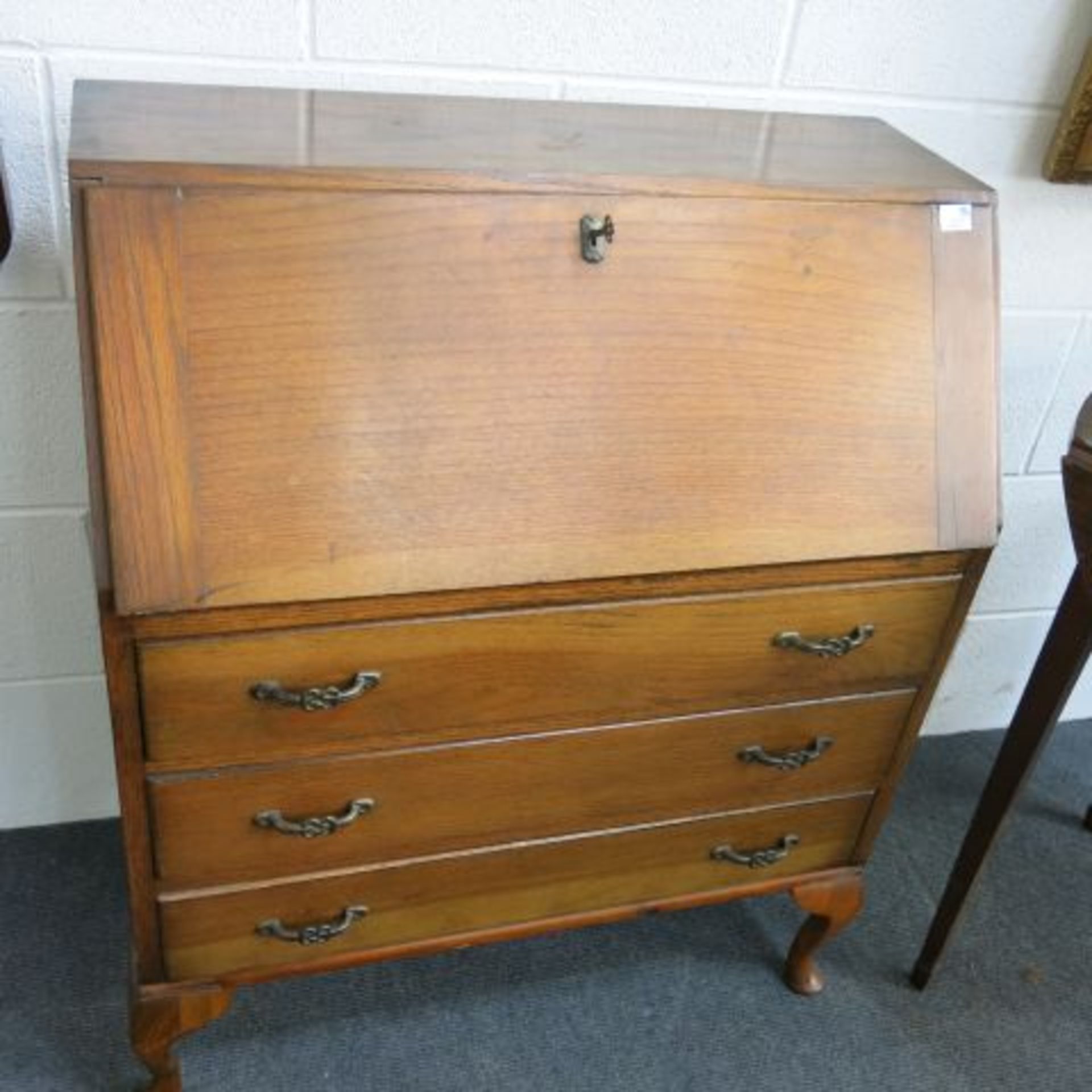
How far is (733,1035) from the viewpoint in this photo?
4.85 ft

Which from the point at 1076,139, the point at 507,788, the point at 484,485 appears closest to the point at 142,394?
the point at 484,485

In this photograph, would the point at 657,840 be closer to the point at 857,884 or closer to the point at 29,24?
the point at 857,884

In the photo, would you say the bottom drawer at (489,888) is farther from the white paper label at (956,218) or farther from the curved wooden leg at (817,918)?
the white paper label at (956,218)

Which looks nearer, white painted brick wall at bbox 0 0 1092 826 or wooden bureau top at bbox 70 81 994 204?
wooden bureau top at bbox 70 81 994 204

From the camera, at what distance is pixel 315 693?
0.98 metres

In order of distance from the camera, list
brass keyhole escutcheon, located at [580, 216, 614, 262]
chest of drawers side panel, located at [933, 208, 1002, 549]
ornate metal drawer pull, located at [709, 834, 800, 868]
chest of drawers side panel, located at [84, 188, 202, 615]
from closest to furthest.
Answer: chest of drawers side panel, located at [84, 188, 202, 615] < brass keyhole escutcheon, located at [580, 216, 614, 262] < chest of drawers side panel, located at [933, 208, 1002, 549] < ornate metal drawer pull, located at [709, 834, 800, 868]

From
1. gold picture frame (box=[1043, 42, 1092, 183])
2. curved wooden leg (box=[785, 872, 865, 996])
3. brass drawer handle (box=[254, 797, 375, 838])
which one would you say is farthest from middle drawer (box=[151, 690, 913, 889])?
gold picture frame (box=[1043, 42, 1092, 183])

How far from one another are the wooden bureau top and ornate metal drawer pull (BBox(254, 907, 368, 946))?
74 centimetres

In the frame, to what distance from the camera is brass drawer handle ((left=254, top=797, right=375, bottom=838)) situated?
1076 mm

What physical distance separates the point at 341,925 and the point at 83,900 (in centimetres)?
58

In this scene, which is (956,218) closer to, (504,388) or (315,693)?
(504,388)

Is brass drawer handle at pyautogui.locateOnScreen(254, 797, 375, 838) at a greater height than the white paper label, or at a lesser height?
lesser

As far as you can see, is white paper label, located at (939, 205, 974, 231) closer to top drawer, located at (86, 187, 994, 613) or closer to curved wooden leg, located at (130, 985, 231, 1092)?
top drawer, located at (86, 187, 994, 613)

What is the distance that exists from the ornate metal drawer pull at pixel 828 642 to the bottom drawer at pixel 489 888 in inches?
10.2
